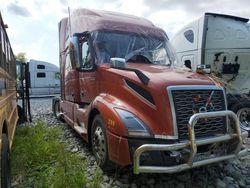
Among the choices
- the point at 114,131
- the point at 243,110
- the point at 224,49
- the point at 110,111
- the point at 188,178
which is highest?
the point at 224,49

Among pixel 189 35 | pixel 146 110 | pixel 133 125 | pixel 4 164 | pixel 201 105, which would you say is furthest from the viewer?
pixel 189 35

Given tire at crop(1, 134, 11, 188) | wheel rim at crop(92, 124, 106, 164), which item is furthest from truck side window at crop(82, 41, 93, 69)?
tire at crop(1, 134, 11, 188)

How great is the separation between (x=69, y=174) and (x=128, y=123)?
1204mm

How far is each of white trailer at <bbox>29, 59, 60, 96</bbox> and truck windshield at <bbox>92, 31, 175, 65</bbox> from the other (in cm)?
2039

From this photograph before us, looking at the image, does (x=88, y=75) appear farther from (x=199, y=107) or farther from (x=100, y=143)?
(x=199, y=107)

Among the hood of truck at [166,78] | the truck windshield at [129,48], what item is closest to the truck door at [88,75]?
the truck windshield at [129,48]

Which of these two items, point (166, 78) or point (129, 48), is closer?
point (166, 78)

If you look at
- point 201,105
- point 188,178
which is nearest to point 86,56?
point 201,105

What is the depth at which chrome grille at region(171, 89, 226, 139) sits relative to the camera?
13.8ft

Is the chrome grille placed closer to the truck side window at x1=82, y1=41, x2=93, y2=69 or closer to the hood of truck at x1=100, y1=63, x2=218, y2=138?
the hood of truck at x1=100, y1=63, x2=218, y2=138

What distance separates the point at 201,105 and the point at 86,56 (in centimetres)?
259

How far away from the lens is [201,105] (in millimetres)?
4402

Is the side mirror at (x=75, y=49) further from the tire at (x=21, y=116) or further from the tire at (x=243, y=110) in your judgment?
the tire at (x=243, y=110)

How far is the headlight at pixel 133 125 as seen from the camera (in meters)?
4.12
